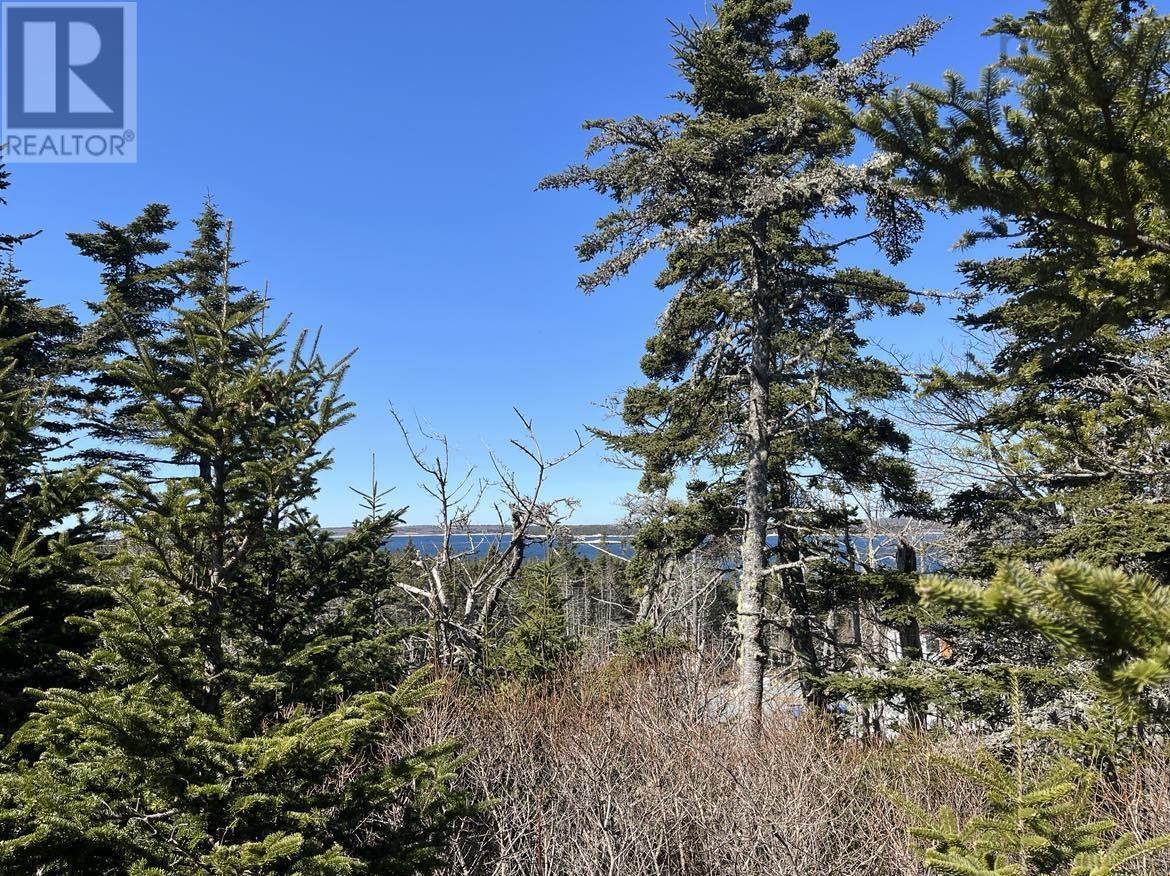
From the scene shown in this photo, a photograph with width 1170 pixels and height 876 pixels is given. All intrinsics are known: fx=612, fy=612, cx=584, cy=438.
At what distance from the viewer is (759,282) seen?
1058cm

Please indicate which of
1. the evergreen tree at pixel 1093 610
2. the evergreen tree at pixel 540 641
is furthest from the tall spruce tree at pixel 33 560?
the evergreen tree at pixel 540 641

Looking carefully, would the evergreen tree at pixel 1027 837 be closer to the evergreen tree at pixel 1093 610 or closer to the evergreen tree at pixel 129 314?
the evergreen tree at pixel 1093 610

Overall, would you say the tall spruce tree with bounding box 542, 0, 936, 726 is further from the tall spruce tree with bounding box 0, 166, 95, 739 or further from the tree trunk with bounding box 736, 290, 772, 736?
the tall spruce tree with bounding box 0, 166, 95, 739

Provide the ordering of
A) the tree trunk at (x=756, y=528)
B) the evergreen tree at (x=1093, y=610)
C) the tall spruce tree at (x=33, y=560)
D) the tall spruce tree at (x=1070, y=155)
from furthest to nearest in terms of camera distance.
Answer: the tree trunk at (x=756, y=528) < the tall spruce tree at (x=33, y=560) < the tall spruce tree at (x=1070, y=155) < the evergreen tree at (x=1093, y=610)

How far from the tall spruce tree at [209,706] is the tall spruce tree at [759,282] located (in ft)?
21.2

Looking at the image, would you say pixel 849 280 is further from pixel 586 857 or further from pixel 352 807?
pixel 352 807

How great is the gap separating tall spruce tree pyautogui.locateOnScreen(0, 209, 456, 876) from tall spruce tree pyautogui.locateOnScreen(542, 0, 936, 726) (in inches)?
254

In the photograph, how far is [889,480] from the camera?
11.3 meters

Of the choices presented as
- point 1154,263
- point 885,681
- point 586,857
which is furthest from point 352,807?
point 885,681

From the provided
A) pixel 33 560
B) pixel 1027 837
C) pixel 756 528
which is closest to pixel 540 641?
pixel 756 528

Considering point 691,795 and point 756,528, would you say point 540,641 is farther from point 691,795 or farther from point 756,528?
point 691,795

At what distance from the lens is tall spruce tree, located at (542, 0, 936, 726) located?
8961 mm

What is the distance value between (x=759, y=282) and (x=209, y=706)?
9721 mm

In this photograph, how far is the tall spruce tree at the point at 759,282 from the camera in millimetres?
8961
